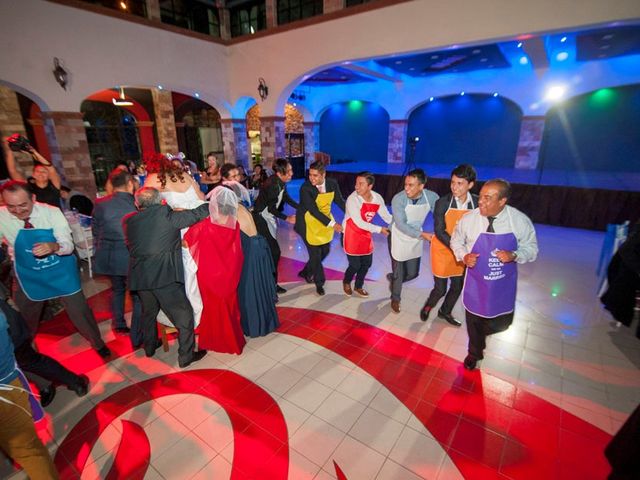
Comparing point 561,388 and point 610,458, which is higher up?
point 610,458

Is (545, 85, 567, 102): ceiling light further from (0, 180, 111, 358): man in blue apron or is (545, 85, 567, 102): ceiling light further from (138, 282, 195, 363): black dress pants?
(0, 180, 111, 358): man in blue apron

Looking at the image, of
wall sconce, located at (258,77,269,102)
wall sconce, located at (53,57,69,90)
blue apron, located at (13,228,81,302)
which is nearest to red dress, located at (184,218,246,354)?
blue apron, located at (13,228,81,302)

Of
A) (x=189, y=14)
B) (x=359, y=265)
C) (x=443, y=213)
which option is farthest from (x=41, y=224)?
(x=189, y=14)

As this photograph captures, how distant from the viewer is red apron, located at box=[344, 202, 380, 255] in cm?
388

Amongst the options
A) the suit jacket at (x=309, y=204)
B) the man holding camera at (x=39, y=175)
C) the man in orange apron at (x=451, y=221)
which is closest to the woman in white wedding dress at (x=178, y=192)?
the suit jacket at (x=309, y=204)

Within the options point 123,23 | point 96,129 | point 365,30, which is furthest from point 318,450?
point 96,129

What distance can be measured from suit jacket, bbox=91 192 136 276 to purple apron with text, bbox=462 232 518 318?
10.3 ft

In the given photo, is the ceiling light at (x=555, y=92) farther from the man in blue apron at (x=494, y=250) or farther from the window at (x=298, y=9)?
the man in blue apron at (x=494, y=250)

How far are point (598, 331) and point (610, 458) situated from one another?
2.92 meters

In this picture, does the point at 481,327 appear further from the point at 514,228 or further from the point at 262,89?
the point at 262,89

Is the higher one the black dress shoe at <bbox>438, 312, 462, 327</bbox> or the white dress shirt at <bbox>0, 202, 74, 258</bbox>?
the white dress shirt at <bbox>0, 202, 74, 258</bbox>

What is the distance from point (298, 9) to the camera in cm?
928

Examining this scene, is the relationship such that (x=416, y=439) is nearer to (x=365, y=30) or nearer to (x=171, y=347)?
(x=171, y=347)

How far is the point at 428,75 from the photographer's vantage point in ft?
42.4
